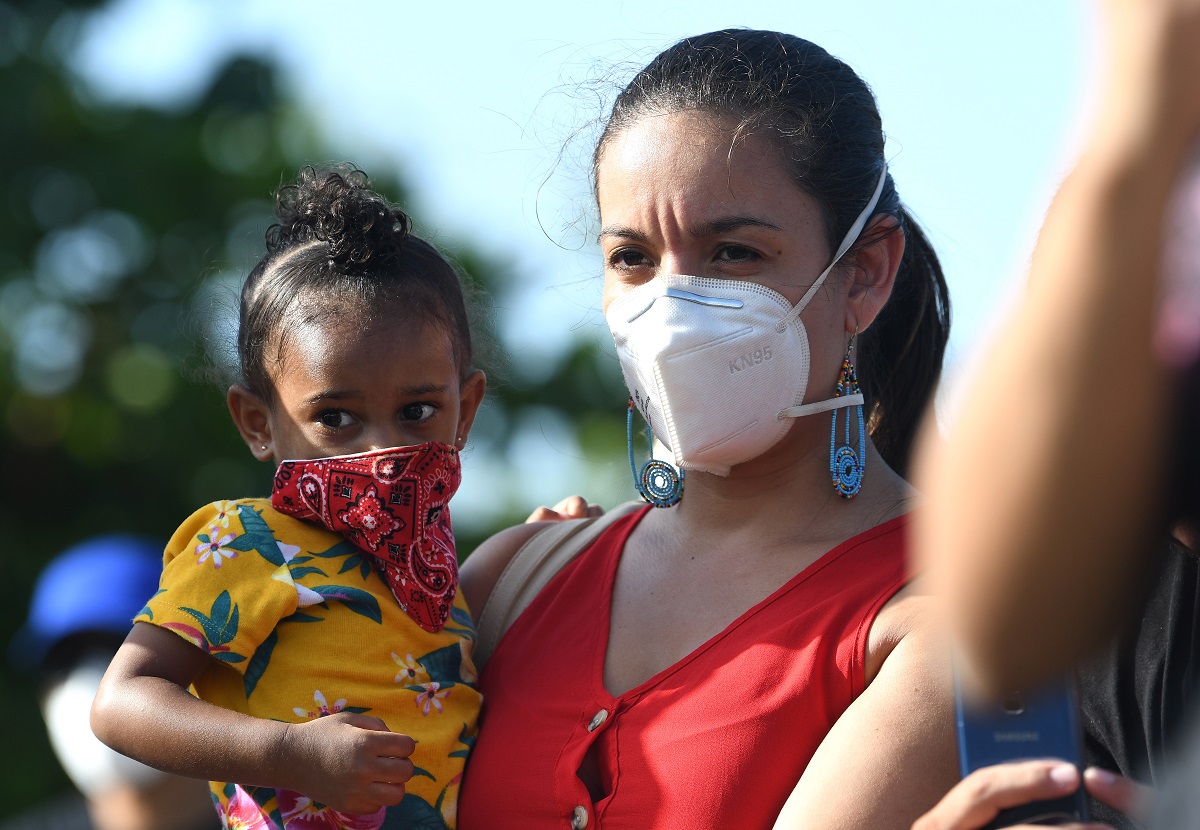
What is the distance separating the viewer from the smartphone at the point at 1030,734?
5.04 ft

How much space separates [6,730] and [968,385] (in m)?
11.4

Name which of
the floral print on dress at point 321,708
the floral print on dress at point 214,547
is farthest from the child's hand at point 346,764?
the floral print on dress at point 214,547

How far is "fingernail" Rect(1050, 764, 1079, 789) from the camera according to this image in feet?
Answer: 5.05

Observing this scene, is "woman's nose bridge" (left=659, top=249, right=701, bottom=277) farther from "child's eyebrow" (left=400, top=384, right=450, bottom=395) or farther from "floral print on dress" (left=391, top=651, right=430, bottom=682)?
"floral print on dress" (left=391, top=651, right=430, bottom=682)

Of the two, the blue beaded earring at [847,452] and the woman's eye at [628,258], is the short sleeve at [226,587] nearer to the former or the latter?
the woman's eye at [628,258]

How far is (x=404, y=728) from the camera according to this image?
256cm

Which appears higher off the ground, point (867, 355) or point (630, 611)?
point (867, 355)

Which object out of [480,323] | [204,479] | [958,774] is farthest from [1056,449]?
[204,479]

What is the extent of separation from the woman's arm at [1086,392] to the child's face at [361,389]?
172cm

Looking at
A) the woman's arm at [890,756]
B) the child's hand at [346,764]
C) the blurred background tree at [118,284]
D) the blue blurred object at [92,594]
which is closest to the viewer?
the woman's arm at [890,756]

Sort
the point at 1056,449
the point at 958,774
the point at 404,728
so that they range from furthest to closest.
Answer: the point at 404,728 → the point at 958,774 → the point at 1056,449

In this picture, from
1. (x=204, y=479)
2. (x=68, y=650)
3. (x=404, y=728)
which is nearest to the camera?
(x=404, y=728)

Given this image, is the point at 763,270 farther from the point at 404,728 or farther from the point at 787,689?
the point at 404,728

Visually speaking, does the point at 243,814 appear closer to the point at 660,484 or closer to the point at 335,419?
the point at 335,419
